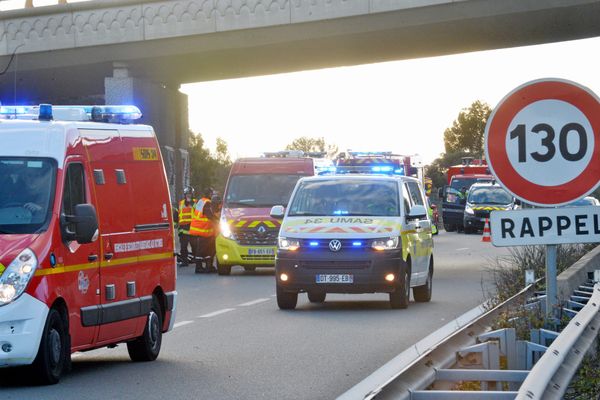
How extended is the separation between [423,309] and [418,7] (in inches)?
661

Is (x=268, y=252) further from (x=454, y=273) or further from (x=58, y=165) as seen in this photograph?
(x=58, y=165)

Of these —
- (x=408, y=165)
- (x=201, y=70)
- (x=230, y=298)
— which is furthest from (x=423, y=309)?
(x=408, y=165)

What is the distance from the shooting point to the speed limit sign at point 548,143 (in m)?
9.05

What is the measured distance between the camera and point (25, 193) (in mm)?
11336

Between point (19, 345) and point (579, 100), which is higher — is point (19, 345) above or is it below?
below

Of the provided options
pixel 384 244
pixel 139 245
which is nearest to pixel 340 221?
pixel 384 244

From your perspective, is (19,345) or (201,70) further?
(201,70)

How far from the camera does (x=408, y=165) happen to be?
157 ft

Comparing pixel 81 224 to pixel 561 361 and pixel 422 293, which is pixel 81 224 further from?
pixel 422 293

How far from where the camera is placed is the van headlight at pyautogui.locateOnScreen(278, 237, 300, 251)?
62.5ft

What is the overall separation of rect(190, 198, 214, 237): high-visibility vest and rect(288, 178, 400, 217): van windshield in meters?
10.8

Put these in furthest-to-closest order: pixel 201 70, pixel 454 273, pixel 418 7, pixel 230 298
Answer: pixel 201 70 < pixel 418 7 < pixel 454 273 < pixel 230 298

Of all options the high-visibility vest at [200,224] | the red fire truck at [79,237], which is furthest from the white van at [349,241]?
the high-visibility vest at [200,224]

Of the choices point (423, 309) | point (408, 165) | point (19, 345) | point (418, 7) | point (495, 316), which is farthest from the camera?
point (408, 165)
